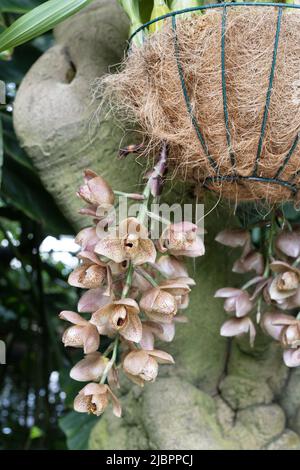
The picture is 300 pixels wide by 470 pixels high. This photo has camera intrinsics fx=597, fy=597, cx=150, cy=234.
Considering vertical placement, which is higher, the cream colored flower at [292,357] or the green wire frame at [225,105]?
the green wire frame at [225,105]

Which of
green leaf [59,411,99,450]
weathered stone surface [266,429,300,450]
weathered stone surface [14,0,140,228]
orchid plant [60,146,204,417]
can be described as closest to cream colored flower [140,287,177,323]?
orchid plant [60,146,204,417]

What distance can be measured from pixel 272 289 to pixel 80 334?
0.76 feet

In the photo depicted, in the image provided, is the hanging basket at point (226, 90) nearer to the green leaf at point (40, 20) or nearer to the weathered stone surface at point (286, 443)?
the green leaf at point (40, 20)

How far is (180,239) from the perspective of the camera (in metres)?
0.58

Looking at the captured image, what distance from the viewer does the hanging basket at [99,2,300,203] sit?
0.55 m

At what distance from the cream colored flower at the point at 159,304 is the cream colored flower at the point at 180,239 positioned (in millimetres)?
44

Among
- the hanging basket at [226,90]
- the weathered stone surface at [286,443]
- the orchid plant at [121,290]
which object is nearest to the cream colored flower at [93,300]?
the orchid plant at [121,290]

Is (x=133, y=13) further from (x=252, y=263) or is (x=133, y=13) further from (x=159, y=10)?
(x=252, y=263)

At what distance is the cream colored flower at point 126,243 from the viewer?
547 mm

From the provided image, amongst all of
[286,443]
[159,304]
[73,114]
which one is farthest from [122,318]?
[286,443]

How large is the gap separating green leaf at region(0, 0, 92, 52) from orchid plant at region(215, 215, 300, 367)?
1.03ft

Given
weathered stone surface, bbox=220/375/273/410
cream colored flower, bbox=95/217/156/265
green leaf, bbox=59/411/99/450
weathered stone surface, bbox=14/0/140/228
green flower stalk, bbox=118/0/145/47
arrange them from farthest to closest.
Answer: green leaf, bbox=59/411/99/450
weathered stone surface, bbox=220/375/273/410
weathered stone surface, bbox=14/0/140/228
green flower stalk, bbox=118/0/145/47
cream colored flower, bbox=95/217/156/265

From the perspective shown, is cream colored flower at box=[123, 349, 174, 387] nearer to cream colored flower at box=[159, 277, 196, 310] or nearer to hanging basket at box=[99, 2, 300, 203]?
cream colored flower at box=[159, 277, 196, 310]
